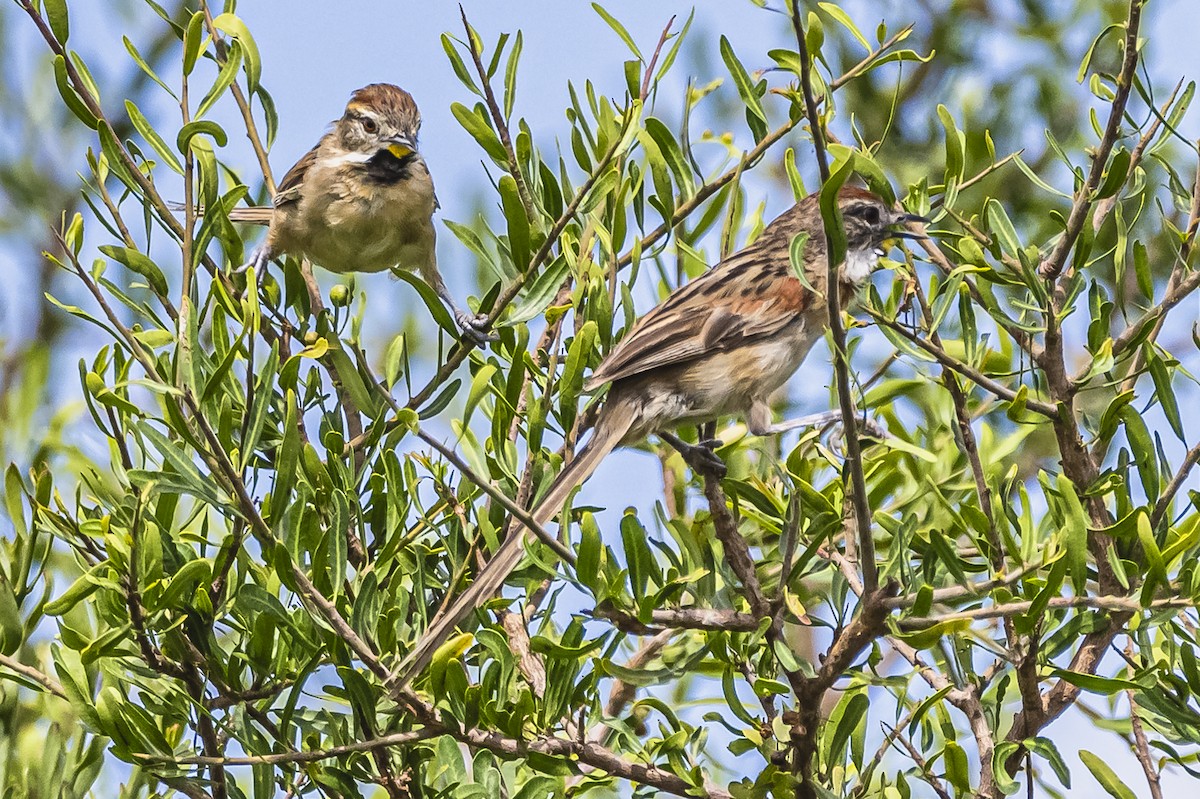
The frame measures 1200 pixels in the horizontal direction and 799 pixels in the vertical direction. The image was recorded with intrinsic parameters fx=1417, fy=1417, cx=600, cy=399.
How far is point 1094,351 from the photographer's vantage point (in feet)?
10.2

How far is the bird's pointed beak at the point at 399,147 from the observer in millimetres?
5273

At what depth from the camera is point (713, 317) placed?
15.5 ft

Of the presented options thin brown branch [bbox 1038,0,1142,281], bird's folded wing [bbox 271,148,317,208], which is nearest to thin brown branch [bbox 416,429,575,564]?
thin brown branch [bbox 1038,0,1142,281]

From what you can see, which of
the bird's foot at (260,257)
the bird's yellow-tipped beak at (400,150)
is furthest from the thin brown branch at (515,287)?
the bird's yellow-tipped beak at (400,150)

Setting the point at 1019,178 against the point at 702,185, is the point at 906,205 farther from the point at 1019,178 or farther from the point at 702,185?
the point at 1019,178

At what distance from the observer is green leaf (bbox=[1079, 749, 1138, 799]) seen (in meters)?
3.11

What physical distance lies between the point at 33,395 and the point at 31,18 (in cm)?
112

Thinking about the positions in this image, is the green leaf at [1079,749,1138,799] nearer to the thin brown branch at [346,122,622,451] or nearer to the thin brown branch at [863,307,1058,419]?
the thin brown branch at [863,307,1058,419]

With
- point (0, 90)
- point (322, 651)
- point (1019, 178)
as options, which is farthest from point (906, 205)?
point (0, 90)

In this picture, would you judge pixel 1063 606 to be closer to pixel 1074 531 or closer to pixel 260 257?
pixel 1074 531


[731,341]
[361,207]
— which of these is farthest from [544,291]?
[361,207]

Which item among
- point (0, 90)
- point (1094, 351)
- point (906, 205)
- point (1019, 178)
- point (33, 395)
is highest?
point (1019, 178)

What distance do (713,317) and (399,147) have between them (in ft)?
4.71

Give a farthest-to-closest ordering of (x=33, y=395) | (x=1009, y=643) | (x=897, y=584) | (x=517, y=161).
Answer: (x=33, y=395)
(x=517, y=161)
(x=1009, y=643)
(x=897, y=584)
